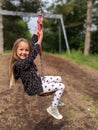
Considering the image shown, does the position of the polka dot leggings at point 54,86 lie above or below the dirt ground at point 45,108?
above

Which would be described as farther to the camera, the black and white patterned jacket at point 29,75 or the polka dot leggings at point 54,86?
the polka dot leggings at point 54,86

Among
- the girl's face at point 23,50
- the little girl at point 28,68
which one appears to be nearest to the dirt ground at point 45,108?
the little girl at point 28,68

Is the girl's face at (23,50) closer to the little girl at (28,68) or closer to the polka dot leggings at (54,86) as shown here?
the little girl at (28,68)

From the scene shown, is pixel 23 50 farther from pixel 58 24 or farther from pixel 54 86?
pixel 58 24

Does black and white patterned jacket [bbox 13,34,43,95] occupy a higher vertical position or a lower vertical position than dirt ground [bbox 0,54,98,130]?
higher

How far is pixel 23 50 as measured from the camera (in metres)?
4.77

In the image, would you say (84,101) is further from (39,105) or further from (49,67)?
(49,67)

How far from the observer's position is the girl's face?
474 cm

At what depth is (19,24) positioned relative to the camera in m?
18.8

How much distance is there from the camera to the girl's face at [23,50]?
4.74m

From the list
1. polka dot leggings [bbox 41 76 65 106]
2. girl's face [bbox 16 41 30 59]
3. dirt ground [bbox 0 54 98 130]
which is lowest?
dirt ground [bbox 0 54 98 130]

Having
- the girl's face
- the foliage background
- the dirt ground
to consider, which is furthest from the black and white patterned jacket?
the foliage background

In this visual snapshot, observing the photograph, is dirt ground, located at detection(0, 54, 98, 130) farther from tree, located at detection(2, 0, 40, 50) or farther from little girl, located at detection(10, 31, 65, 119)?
tree, located at detection(2, 0, 40, 50)

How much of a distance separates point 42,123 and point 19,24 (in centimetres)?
1374
